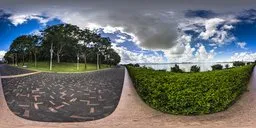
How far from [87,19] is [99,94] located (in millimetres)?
1114

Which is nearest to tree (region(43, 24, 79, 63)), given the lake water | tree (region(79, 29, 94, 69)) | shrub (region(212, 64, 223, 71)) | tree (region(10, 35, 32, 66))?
tree (region(79, 29, 94, 69))

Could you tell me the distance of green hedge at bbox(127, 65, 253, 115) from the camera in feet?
19.6

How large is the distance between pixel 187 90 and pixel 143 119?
83cm

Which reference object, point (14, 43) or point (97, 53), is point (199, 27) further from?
point (14, 43)

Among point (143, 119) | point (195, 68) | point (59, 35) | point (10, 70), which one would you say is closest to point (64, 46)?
point (59, 35)

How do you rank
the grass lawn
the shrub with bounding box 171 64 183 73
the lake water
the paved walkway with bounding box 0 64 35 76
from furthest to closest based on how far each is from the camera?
the shrub with bounding box 171 64 183 73, the lake water, the paved walkway with bounding box 0 64 35 76, the grass lawn

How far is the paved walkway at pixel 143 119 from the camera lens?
5.39 metres

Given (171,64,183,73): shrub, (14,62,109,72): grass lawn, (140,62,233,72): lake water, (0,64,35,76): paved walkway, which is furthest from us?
(171,64,183,73): shrub

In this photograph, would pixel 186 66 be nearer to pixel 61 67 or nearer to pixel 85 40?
pixel 85 40

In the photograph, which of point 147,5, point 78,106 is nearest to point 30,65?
point 78,106

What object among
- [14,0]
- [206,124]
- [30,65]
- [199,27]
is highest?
[14,0]

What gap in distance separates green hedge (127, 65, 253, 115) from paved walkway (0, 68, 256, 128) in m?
0.10

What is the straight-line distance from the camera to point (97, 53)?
5.40 m

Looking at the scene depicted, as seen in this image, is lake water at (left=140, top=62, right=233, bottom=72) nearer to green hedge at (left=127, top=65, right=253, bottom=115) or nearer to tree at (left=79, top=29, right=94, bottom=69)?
green hedge at (left=127, top=65, right=253, bottom=115)
